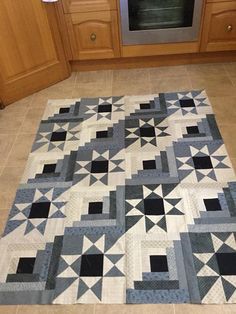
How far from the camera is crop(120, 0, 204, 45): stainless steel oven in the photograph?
1.91 meters

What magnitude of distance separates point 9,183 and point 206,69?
1668 millimetres

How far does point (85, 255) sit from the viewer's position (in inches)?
47.3

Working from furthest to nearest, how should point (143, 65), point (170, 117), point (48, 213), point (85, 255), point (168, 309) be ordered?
1. point (143, 65)
2. point (170, 117)
3. point (48, 213)
4. point (85, 255)
5. point (168, 309)

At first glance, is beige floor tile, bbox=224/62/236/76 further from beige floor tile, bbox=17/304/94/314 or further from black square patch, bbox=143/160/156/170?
beige floor tile, bbox=17/304/94/314

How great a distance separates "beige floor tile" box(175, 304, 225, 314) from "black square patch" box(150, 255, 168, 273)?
0.15m

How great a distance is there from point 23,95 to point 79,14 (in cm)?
71

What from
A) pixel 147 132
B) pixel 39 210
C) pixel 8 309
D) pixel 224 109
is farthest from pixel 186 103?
pixel 8 309

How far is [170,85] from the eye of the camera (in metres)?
2.09

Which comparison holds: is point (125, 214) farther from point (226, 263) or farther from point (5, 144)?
point (5, 144)

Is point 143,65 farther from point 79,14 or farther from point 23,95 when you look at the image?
point 23,95

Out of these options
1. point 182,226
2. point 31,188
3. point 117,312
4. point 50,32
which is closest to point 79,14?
point 50,32

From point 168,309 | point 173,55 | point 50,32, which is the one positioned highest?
point 50,32

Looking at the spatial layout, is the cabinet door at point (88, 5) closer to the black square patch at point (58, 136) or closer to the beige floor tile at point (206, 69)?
the beige floor tile at point (206, 69)

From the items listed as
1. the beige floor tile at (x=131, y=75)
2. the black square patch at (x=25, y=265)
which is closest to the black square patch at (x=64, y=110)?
the beige floor tile at (x=131, y=75)
